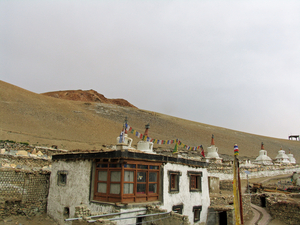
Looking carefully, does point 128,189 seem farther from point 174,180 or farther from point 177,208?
point 177,208

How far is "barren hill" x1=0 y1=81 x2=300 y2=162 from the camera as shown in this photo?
153 ft

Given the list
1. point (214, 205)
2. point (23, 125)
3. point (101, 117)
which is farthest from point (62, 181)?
Result: point (101, 117)

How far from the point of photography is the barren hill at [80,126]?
4665 cm

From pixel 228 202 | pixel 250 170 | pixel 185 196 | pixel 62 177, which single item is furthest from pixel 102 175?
pixel 250 170

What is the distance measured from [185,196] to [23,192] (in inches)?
424

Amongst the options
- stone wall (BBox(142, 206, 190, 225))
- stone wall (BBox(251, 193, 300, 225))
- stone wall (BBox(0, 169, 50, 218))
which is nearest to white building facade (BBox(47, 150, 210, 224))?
→ stone wall (BBox(142, 206, 190, 225))

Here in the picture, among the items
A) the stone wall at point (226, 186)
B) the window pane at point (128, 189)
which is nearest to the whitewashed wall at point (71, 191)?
the window pane at point (128, 189)

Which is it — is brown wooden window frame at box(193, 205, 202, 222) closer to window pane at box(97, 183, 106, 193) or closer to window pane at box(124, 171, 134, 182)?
window pane at box(124, 171, 134, 182)

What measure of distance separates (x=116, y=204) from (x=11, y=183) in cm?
859

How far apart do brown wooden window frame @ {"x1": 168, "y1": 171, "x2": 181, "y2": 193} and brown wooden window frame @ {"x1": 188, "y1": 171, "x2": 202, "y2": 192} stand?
1573mm

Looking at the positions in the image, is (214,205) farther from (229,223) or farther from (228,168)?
(228,168)

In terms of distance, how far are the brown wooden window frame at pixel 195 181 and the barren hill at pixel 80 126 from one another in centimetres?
2807

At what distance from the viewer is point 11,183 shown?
647 inches

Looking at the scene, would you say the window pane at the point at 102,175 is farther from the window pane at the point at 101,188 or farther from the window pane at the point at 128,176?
the window pane at the point at 128,176
